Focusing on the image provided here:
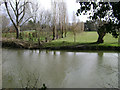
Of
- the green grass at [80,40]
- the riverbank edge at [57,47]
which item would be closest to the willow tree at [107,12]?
the riverbank edge at [57,47]

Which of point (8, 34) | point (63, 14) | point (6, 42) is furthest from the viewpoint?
point (63, 14)

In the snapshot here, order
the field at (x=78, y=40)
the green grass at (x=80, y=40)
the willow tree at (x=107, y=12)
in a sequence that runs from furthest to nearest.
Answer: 1. the field at (x=78, y=40)
2. the green grass at (x=80, y=40)
3. the willow tree at (x=107, y=12)

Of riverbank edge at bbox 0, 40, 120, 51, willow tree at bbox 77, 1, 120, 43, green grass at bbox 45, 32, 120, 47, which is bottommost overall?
riverbank edge at bbox 0, 40, 120, 51

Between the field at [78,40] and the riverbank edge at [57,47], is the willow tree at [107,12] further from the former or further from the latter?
the field at [78,40]

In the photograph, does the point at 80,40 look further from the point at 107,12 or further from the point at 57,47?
the point at 107,12

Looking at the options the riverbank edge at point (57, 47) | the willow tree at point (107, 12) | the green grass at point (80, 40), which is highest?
the willow tree at point (107, 12)

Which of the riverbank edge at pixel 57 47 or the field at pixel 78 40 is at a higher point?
the field at pixel 78 40

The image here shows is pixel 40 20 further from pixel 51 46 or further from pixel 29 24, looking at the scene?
pixel 51 46

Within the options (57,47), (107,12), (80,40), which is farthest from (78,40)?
(107,12)

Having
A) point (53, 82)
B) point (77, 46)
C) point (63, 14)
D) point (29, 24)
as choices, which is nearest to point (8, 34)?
point (29, 24)

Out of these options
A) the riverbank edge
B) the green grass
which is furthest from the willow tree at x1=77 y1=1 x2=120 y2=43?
the green grass

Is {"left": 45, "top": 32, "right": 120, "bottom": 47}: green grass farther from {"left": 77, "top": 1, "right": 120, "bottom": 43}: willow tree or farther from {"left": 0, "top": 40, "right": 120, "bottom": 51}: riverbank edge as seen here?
{"left": 77, "top": 1, "right": 120, "bottom": 43}: willow tree

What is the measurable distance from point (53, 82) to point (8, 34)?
345 inches

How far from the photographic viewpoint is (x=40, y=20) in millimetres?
9234
